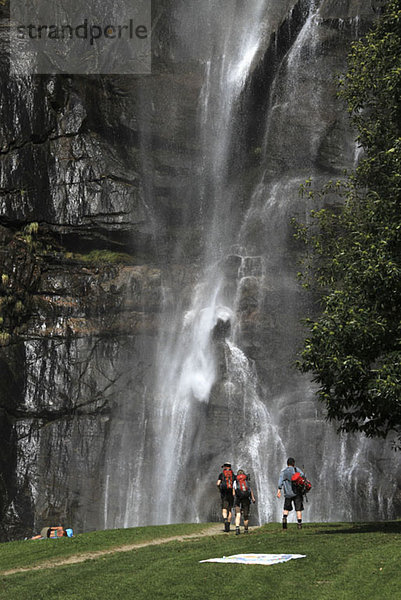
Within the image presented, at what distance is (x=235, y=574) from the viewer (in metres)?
13.3

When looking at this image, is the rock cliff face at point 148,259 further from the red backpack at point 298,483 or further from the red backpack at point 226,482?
the red backpack at point 298,483

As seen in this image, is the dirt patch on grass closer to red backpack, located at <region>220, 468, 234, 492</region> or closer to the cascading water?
red backpack, located at <region>220, 468, 234, 492</region>

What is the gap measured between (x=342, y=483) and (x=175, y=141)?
22.1m

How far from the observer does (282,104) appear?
43.2 m

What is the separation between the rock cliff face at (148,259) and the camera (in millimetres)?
36500

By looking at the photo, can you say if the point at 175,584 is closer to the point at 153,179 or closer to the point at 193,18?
the point at 153,179

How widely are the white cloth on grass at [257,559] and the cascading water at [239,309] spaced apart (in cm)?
1794

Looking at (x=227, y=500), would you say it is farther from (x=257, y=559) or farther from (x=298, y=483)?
(x=257, y=559)

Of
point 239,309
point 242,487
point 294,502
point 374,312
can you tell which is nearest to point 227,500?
point 242,487

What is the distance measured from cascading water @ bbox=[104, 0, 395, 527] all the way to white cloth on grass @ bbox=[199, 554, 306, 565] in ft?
58.9

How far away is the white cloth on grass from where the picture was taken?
47.0 feet

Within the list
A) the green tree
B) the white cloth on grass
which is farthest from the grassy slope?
the green tree

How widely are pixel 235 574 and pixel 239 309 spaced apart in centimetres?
2669

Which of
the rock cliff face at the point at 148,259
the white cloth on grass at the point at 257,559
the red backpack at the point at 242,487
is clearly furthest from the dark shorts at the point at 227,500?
the rock cliff face at the point at 148,259
